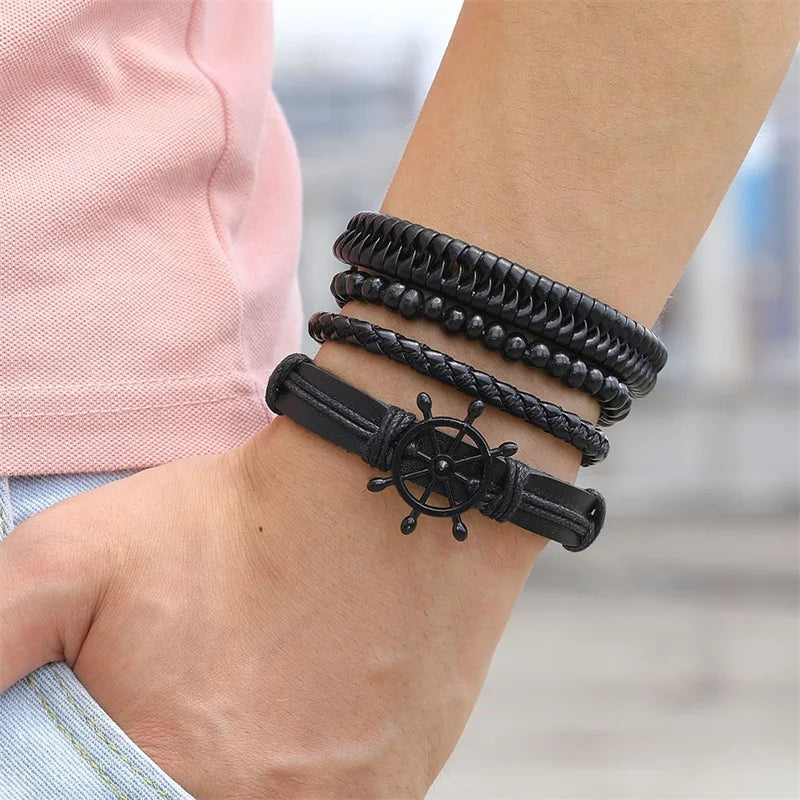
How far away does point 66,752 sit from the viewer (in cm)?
73

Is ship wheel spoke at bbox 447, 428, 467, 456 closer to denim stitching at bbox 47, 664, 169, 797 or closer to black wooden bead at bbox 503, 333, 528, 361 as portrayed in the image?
black wooden bead at bbox 503, 333, 528, 361

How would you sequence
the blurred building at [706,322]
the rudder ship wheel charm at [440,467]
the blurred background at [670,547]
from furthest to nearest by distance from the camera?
1. the blurred building at [706,322]
2. the blurred background at [670,547]
3. the rudder ship wheel charm at [440,467]

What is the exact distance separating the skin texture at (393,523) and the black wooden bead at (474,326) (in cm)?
1

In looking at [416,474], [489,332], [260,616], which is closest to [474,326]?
[489,332]

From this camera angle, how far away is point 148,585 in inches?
29.1

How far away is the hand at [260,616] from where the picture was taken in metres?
0.73

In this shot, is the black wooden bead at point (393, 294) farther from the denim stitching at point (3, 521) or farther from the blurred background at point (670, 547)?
the blurred background at point (670, 547)

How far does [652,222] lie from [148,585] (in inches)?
18.0

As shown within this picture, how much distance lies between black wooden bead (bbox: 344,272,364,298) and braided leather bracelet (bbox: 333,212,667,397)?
0.03 metres

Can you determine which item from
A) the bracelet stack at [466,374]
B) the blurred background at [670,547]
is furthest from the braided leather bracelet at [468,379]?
the blurred background at [670,547]

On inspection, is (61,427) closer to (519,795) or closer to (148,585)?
(148,585)

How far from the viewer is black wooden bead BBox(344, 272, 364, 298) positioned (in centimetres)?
78

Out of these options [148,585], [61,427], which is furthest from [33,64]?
[148,585]

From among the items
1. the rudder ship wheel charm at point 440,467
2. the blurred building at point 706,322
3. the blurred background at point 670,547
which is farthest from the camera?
the blurred building at point 706,322
